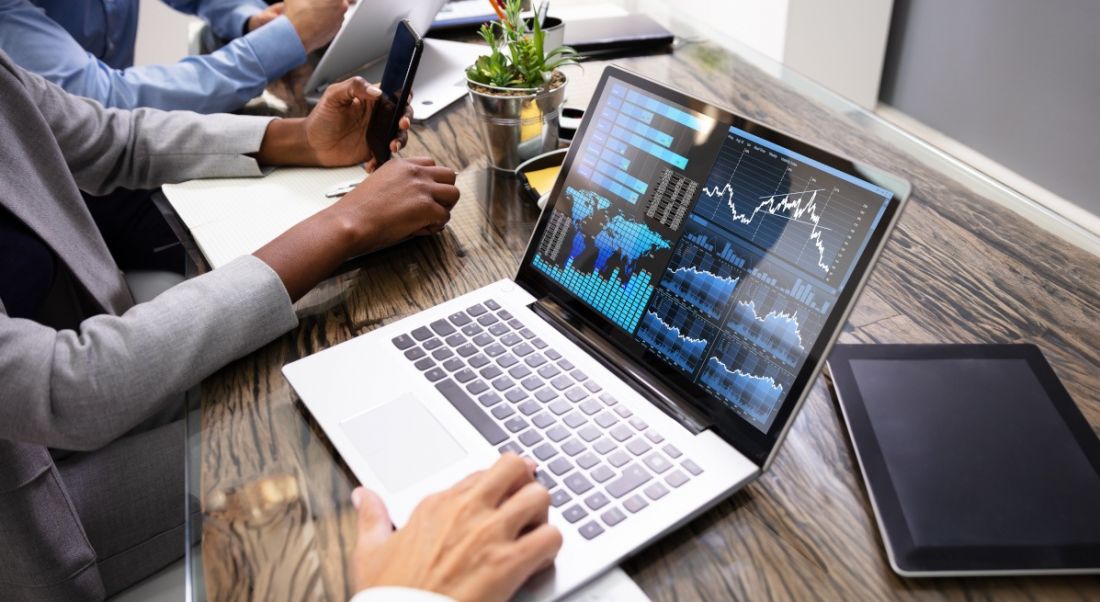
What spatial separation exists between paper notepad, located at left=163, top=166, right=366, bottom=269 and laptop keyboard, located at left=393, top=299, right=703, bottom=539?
306mm

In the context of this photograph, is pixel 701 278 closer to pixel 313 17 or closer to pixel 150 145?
pixel 150 145

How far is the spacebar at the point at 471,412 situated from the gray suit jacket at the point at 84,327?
0.69ft

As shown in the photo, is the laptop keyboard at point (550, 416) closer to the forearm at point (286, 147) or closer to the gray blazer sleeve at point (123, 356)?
the gray blazer sleeve at point (123, 356)

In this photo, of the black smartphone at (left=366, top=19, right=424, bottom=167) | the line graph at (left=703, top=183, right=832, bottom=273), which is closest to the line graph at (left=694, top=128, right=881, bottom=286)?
the line graph at (left=703, top=183, right=832, bottom=273)

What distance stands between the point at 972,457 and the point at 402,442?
46cm

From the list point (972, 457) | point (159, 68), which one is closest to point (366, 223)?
point (972, 457)

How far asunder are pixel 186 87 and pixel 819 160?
117 cm

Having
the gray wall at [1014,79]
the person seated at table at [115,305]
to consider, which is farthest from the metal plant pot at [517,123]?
the gray wall at [1014,79]

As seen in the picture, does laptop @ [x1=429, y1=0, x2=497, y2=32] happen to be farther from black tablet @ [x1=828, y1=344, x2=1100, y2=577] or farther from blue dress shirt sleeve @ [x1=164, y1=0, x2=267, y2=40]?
black tablet @ [x1=828, y1=344, x2=1100, y2=577]

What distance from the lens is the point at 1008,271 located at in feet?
2.77

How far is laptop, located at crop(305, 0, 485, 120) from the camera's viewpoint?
1.31 metres

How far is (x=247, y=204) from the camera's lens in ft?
3.38

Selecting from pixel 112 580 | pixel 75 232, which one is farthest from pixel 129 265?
pixel 112 580

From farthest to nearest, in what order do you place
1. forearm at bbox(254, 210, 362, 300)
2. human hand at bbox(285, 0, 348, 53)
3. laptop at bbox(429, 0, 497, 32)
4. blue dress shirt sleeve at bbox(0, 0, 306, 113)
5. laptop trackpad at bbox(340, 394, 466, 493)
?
1. laptop at bbox(429, 0, 497, 32)
2. human hand at bbox(285, 0, 348, 53)
3. blue dress shirt sleeve at bbox(0, 0, 306, 113)
4. forearm at bbox(254, 210, 362, 300)
5. laptop trackpad at bbox(340, 394, 466, 493)
